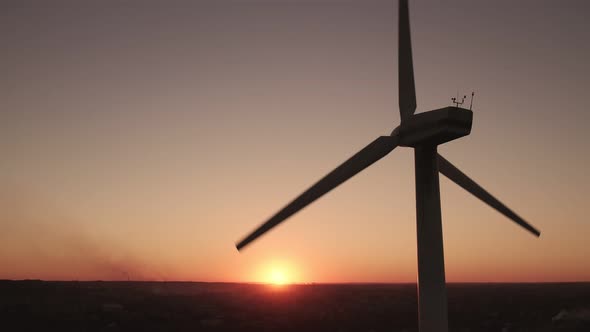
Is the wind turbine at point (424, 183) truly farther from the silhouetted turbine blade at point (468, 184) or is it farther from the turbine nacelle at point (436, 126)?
the silhouetted turbine blade at point (468, 184)

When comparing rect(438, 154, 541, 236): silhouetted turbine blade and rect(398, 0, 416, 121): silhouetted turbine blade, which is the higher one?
rect(398, 0, 416, 121): silhouetted turbine blade

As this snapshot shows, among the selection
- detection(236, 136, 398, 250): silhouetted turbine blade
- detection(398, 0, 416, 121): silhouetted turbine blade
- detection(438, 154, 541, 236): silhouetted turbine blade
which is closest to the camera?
detection(236, 136, 398, 250): silhouetted turbine blade

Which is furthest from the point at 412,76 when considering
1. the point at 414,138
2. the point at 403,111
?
the point at 414,138

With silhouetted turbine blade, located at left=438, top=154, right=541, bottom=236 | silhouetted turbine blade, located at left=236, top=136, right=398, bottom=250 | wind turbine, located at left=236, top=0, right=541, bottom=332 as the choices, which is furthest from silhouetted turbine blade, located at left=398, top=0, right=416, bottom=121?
silhouetted turbine blade, located at left=438, top=154, right=541, bottom=236

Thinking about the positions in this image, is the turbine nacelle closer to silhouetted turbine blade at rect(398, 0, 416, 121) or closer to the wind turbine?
the wind turbine

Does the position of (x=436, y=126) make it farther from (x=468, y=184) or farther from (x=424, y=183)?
(x=468, y=184)

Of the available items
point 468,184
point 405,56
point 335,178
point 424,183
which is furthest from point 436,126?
point 468,184

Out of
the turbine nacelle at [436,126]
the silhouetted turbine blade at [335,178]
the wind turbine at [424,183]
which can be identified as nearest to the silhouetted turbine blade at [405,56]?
the wind turbine at [424,183]
